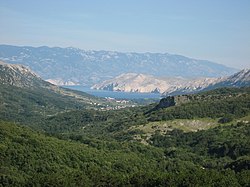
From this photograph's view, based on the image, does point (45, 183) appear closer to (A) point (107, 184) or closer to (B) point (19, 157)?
(A) point (107, 184)

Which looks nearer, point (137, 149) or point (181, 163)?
point (181, 163)

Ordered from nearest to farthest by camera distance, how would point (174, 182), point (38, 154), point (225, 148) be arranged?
point (174, 182) < point (38, 154) < point (225, 148)

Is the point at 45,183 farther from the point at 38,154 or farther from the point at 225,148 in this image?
the point at 225,148

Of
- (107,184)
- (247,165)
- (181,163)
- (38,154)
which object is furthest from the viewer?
(181,163)

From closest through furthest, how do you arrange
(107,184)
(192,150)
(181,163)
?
(107,184)
(181,163)
(192,150)

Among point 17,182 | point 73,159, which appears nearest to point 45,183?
point 17,182

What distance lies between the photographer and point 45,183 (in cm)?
10462

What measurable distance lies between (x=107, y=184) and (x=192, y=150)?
78581 millimetres

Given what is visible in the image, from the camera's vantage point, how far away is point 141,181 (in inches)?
4107

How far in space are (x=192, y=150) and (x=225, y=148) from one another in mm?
15540

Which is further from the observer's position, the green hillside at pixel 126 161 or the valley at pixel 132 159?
the valley at pixel 132 159

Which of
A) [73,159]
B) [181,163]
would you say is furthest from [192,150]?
[73,159]

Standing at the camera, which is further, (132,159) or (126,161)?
(132,159)

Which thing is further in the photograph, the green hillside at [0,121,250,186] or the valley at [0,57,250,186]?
the valley at [0,57,250,186]
